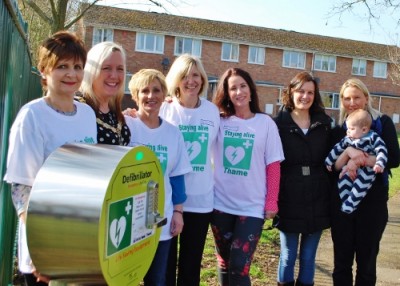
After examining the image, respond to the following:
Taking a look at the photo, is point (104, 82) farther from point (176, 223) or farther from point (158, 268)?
point (158, 268)

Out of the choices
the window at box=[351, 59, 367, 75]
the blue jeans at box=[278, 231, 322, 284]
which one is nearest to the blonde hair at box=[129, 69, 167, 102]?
the blue jeans at box=[278, 231, 322, 284]

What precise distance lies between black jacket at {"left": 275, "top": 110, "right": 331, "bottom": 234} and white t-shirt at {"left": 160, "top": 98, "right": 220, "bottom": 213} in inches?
27.5

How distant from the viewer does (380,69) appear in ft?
146

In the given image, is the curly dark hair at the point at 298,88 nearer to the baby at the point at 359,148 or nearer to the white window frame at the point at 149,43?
the baby at the point at 359,148

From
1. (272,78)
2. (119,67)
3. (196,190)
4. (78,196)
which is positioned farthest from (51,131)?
(272,78)

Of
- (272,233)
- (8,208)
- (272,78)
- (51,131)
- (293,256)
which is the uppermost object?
(272,78)

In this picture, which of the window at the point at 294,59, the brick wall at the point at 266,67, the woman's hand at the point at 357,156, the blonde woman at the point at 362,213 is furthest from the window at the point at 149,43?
the woman's hand at the point at 357,156

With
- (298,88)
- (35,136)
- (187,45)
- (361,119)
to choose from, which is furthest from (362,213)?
(187,45)

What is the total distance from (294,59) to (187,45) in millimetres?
9804

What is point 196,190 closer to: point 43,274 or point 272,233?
point 43,274

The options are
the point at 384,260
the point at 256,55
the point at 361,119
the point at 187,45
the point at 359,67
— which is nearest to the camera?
the point at 361,119

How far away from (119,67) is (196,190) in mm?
1259

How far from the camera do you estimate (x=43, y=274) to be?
5.66 feet

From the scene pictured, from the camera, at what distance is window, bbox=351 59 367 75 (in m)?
43.7
